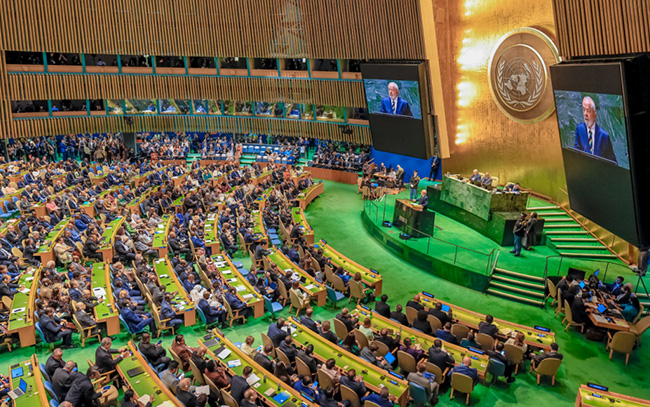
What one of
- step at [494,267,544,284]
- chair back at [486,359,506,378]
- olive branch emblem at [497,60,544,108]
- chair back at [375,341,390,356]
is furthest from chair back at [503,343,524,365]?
olive branch emblem at [497,60,544,108]

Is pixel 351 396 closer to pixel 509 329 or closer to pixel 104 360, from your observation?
pixel 509 329

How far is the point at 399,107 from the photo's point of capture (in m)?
→ 16.8

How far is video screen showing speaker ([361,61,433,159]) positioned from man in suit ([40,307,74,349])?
11372mm

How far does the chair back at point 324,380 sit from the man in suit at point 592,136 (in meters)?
6.89

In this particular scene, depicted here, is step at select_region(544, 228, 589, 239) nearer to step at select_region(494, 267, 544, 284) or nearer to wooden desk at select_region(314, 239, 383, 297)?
step at select_region(494, 267, 544, 284)

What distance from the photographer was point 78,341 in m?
10.5

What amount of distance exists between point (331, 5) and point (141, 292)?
1587 centimetres

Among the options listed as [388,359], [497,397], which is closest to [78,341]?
[388,359]

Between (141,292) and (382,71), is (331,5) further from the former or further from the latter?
(141,292)

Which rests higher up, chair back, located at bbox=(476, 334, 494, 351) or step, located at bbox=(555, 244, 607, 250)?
step, located at bbox=(555, 244, 607, 250)

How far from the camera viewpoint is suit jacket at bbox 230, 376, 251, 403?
7.71 meters

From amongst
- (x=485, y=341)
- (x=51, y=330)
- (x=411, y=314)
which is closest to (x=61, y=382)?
(x=51, y=330)

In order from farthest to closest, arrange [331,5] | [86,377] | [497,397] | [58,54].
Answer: [58,54], [331,5], [497,397], [86,377]

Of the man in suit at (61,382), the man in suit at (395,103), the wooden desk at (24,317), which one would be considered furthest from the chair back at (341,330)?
the man in suit at (395,103)
